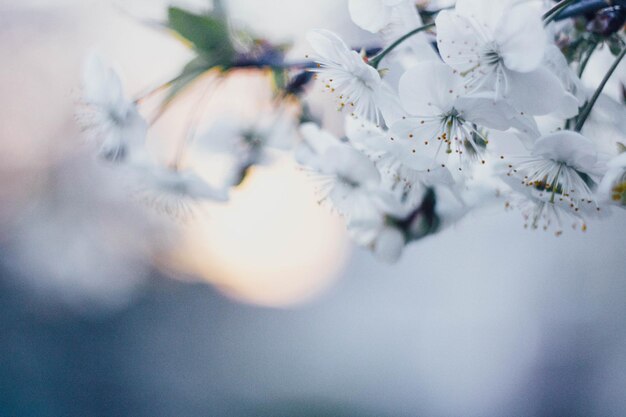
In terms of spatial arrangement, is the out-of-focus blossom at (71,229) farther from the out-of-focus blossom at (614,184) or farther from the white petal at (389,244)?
the out-of-focus blossom at (614,184)

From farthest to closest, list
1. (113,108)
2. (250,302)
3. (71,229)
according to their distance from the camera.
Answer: (250,302) < (71,229) < (113,108)

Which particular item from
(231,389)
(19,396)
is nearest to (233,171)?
(19,396)

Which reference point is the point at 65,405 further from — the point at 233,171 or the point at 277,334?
the point at 233,171

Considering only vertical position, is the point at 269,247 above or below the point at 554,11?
above

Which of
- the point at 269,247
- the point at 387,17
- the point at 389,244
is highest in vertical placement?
the point at 269,247

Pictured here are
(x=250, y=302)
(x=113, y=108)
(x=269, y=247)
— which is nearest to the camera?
(x=113, y=108)

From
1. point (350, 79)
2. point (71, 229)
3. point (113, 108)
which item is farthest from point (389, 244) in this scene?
point (71, 229)

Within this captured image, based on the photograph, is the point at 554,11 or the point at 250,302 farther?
Result: the point at 250,302

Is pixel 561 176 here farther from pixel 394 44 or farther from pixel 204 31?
pixel 204 31

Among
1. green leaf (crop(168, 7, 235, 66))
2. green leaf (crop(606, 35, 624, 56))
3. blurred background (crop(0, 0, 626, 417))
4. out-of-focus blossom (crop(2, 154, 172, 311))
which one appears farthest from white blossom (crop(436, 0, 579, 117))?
out-of-focus blossom (crop(2, 154, 172, 311))
